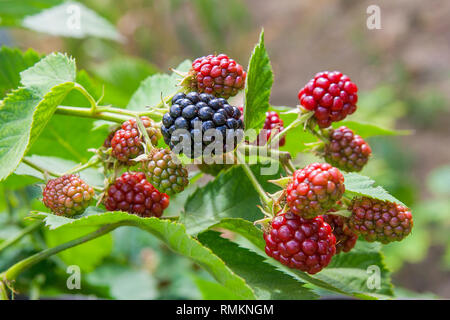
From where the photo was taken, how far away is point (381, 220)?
28.1 inches

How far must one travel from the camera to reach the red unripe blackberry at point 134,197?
0.77 meters

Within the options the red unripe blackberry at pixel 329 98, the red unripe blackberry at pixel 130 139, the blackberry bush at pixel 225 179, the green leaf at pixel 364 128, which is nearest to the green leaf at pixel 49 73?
the blackberry bush at pixel 225 179

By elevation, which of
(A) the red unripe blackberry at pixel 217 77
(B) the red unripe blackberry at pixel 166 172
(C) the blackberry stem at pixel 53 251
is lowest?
(C) the blackberry stem at pixel 53 251

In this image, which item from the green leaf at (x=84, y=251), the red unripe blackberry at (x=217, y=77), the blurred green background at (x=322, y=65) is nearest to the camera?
the red unripe blackberry at (x=217, y=77)

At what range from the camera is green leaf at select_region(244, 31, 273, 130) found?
0.74 metres

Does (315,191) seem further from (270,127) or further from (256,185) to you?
(270,127)

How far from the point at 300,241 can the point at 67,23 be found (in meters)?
1.18

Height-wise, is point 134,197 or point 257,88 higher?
point 257,88

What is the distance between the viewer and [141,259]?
182 centimetres

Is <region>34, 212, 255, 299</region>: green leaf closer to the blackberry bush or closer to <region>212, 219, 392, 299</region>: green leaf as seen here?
the blackberry bush

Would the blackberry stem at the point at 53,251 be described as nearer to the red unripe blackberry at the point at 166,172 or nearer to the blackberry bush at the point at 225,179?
the blackberry bush at the point at 225,179

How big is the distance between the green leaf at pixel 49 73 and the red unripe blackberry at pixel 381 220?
0.54 metres

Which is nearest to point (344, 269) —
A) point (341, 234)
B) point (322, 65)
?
point (341, 234)

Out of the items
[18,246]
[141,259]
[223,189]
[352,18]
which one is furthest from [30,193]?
[352,18]
